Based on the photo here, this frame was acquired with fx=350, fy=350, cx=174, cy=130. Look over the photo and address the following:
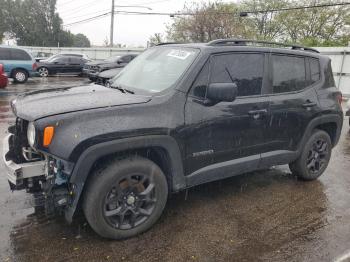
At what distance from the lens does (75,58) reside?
22.2 meters

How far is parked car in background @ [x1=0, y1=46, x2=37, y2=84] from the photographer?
16.3 m

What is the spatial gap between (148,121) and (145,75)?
102 centimetres

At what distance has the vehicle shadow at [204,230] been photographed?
320 centimetres

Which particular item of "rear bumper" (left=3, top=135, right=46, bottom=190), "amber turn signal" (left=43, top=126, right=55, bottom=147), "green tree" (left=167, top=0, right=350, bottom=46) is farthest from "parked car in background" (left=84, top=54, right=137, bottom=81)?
"amber turn signal" (left=43, top=126, right=55, bottom=147)

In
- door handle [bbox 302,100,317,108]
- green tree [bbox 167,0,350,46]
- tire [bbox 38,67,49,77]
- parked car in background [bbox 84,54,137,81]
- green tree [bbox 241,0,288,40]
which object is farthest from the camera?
green tree [bbox 241,0,288,40]

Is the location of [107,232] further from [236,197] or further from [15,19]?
[15,19]

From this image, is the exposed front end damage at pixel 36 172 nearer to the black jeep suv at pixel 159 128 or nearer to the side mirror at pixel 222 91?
the black jeep suv at pixel 159 128

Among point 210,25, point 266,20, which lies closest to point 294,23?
point 266,20

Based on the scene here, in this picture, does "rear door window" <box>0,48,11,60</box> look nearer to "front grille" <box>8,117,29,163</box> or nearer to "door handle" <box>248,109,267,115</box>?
"front grille" <box>8,117,29,163</box>

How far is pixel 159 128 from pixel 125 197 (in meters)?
0.74

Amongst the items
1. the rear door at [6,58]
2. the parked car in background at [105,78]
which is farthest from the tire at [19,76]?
the parked car in background at [105,78]

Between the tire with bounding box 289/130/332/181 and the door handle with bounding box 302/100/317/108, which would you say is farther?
the tire with bounding box 289/130/332/181

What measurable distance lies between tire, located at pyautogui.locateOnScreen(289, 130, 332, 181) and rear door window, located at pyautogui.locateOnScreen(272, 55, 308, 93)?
0.82 metres

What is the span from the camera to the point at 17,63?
16641 mm
